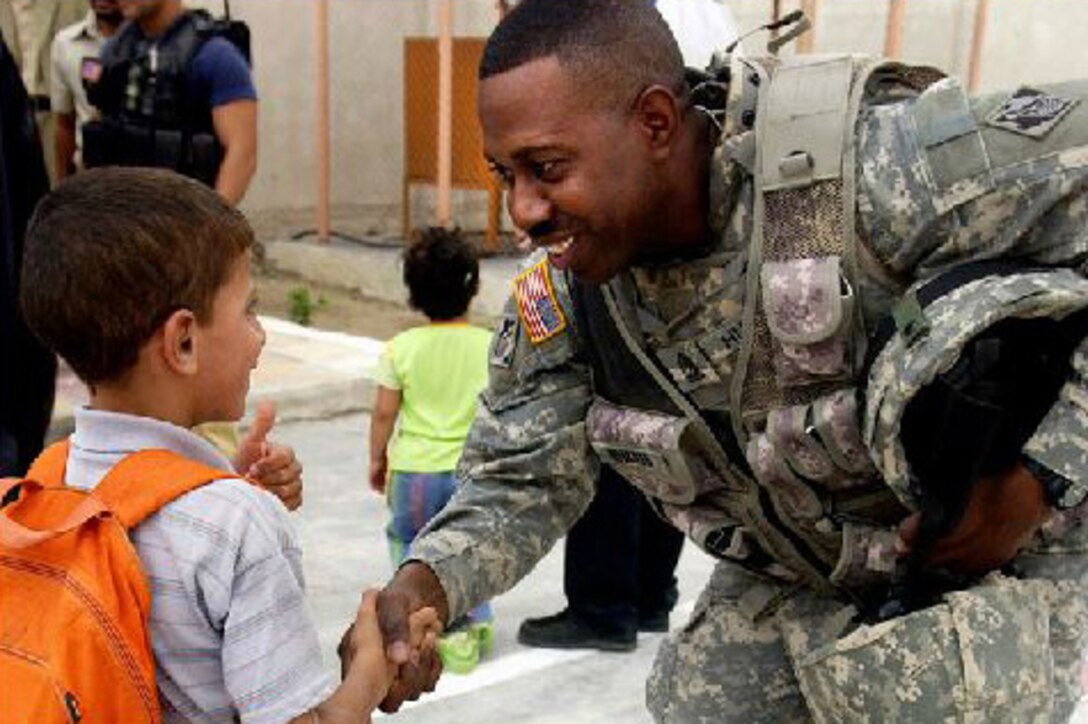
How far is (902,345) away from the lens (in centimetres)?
166

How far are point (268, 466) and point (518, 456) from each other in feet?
1.22

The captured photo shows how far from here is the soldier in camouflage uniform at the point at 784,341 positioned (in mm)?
1710

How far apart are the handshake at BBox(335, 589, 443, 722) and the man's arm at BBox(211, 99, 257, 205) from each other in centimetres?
231

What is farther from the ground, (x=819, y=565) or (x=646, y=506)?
(x=819, y=565)

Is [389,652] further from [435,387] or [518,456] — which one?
[435,387]

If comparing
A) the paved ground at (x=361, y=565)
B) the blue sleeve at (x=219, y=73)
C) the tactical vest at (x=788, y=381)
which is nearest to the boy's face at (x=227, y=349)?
the tactical vest at (x=788, y=381)

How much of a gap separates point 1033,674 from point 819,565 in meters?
0.38

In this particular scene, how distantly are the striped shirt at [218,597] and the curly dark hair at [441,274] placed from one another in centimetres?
213

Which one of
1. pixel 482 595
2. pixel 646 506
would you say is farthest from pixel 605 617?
pixel 482 595

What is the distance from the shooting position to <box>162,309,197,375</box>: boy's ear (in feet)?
5.18

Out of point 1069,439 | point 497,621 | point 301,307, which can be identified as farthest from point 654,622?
point 301,307

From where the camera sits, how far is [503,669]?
371cm

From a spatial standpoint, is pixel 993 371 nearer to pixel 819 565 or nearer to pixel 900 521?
pixel 900 521

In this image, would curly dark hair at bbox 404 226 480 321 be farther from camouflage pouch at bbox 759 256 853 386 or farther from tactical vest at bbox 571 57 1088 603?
camouflage pouch at bbox 759 256 853 386
